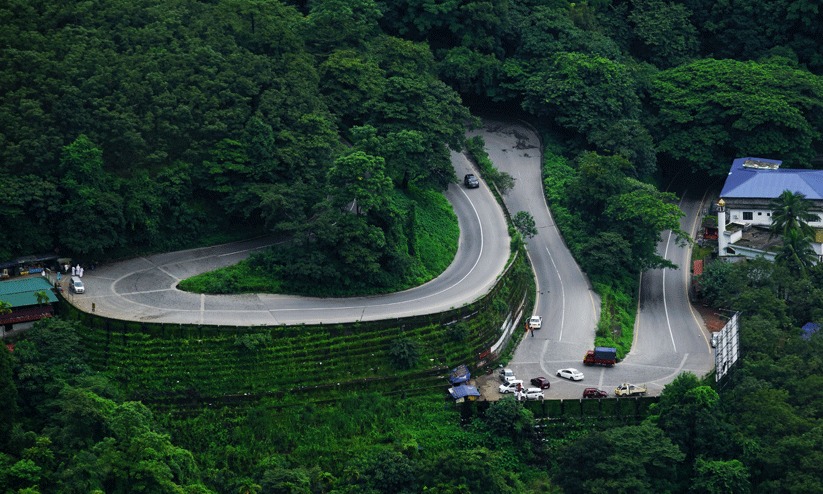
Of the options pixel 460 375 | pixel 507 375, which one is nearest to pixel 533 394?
pixel 507 375

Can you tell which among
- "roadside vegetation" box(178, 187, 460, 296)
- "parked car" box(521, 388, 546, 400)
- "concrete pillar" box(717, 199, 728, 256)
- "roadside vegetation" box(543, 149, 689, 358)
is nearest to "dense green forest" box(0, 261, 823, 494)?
"parked car" box(521, 388, 546, 400)

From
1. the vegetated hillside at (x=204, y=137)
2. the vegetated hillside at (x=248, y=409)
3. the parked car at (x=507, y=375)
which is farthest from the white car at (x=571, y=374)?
the vegetated hillside at (x=204, y=137)

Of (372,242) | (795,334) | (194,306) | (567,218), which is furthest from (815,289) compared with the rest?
(194,306)

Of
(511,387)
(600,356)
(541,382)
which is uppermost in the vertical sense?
(600,356)

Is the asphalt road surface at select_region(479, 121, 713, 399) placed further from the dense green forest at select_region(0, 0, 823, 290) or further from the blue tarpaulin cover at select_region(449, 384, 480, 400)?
the dense green forest at select_region(0, 0, 823, 290)

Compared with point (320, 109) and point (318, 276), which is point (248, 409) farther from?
point (320, 109)

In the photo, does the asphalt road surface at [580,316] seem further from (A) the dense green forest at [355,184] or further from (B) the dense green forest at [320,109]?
(B) the dense green forest at [320,109]

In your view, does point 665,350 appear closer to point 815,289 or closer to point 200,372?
point 815,289
